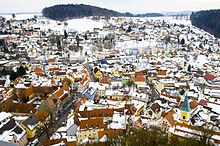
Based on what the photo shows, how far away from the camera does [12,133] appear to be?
21172mm

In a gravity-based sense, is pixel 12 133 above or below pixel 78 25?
below

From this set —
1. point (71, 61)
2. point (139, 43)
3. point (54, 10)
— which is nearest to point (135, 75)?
point (71, 61)

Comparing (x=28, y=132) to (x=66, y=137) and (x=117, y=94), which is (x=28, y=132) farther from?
(x=117, y=94)

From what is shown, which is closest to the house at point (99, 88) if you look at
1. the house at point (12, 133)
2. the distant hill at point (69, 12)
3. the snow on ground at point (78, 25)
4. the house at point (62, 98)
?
the house at point (62, 98)

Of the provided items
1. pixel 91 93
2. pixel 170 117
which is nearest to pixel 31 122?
pixel 91 93

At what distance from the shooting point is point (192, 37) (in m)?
85.8

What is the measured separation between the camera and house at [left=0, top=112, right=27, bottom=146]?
2080 centimetres

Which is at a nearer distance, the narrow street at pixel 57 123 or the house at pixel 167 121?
the house at pixel 167 121

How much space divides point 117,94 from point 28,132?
10.9 m

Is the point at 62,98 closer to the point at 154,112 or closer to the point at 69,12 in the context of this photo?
the point at 154,112

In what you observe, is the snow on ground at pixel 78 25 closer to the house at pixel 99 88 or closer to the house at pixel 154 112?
the house at pixel 99 88

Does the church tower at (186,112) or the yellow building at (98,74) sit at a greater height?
the church tower at (186,112)

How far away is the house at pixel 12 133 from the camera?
819 inches

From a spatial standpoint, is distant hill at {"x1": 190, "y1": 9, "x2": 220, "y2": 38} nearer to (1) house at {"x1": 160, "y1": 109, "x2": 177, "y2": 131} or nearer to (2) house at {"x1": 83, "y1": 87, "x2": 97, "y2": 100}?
(2) house at {"x1": 83, "y1": 87, "x2": 97, "y2": 100}
